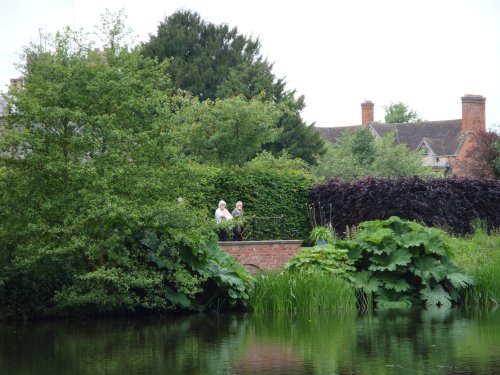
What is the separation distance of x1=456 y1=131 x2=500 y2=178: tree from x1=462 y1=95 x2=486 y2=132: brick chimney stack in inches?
759

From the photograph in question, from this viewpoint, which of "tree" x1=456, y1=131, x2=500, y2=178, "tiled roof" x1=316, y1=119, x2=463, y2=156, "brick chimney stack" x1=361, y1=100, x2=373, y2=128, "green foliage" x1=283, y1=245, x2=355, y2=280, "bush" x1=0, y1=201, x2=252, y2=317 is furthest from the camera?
"brick chimney stack" x1=361, y1=100, x2=373, y2=128

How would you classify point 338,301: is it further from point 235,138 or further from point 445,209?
point 235,138

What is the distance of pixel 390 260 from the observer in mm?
21688

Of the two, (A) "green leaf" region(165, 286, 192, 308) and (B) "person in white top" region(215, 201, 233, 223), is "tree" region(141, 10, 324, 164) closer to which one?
(B) "person in white top" region(215, 201, 233, 223)

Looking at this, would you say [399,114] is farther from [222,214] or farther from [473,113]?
[222,214]

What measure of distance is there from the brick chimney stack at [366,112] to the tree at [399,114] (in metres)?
27.4

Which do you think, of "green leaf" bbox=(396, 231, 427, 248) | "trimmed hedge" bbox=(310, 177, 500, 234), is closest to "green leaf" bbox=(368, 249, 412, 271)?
"green leaf" bbox=(396, 231, 427, 248)

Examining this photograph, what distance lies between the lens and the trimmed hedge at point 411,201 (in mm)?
29641

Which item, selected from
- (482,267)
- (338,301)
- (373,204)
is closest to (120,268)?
(338,301)

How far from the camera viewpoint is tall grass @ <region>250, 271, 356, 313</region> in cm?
2028

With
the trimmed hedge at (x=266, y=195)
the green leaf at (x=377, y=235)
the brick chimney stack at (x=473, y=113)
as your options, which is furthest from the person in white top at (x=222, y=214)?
the brick chimney stack at (x=473, y=113)

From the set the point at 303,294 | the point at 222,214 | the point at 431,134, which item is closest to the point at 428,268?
the point at 303,294

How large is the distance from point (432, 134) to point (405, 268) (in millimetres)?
63697

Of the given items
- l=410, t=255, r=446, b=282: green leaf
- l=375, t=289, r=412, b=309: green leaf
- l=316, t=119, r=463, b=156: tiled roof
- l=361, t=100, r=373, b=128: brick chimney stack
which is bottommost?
l=375, t=289, r=412, b=309: green leaf
